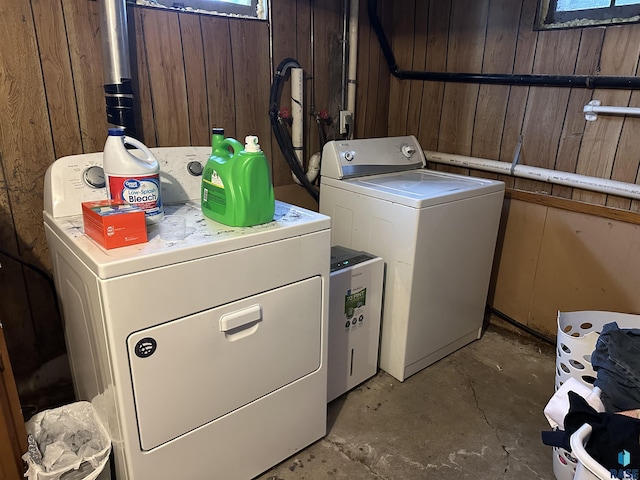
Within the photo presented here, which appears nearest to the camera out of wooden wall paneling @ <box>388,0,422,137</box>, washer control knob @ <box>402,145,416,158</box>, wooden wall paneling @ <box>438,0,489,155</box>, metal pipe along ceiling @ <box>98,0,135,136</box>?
metal pipe along ceiling @ <box>98,0,135,136</box>

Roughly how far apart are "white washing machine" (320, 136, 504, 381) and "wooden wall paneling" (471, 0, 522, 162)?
1.05 ft

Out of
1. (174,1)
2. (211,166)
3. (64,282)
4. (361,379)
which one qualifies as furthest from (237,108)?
(361,379)

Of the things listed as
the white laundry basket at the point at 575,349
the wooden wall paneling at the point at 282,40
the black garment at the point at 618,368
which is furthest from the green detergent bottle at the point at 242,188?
the white laundry basket at the point at 575,349

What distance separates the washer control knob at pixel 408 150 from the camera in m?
2.44

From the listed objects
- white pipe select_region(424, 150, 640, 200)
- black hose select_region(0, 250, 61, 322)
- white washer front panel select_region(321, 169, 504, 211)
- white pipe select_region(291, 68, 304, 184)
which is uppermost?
white pipe select_region(291, 68, 304, 184)

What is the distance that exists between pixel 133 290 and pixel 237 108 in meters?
1.22

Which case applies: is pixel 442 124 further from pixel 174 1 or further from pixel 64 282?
pixel 64 282

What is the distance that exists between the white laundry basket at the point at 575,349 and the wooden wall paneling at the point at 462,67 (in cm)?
106

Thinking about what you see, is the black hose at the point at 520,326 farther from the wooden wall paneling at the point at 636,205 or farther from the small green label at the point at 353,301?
the small green label at the point at 353,301

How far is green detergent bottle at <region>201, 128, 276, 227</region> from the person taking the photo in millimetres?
1301

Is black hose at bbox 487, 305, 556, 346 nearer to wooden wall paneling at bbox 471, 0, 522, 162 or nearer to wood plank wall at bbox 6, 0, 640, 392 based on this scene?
wood plank wall at bbox 6, 0, 640, 392

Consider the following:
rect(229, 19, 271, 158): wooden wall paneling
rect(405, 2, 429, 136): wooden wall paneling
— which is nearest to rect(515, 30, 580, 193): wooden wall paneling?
rect(405, 2, 429, 136): wooden wall paneling

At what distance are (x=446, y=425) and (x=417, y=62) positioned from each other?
77.0 inches

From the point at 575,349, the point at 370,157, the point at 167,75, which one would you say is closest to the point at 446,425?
the point at 575,349
